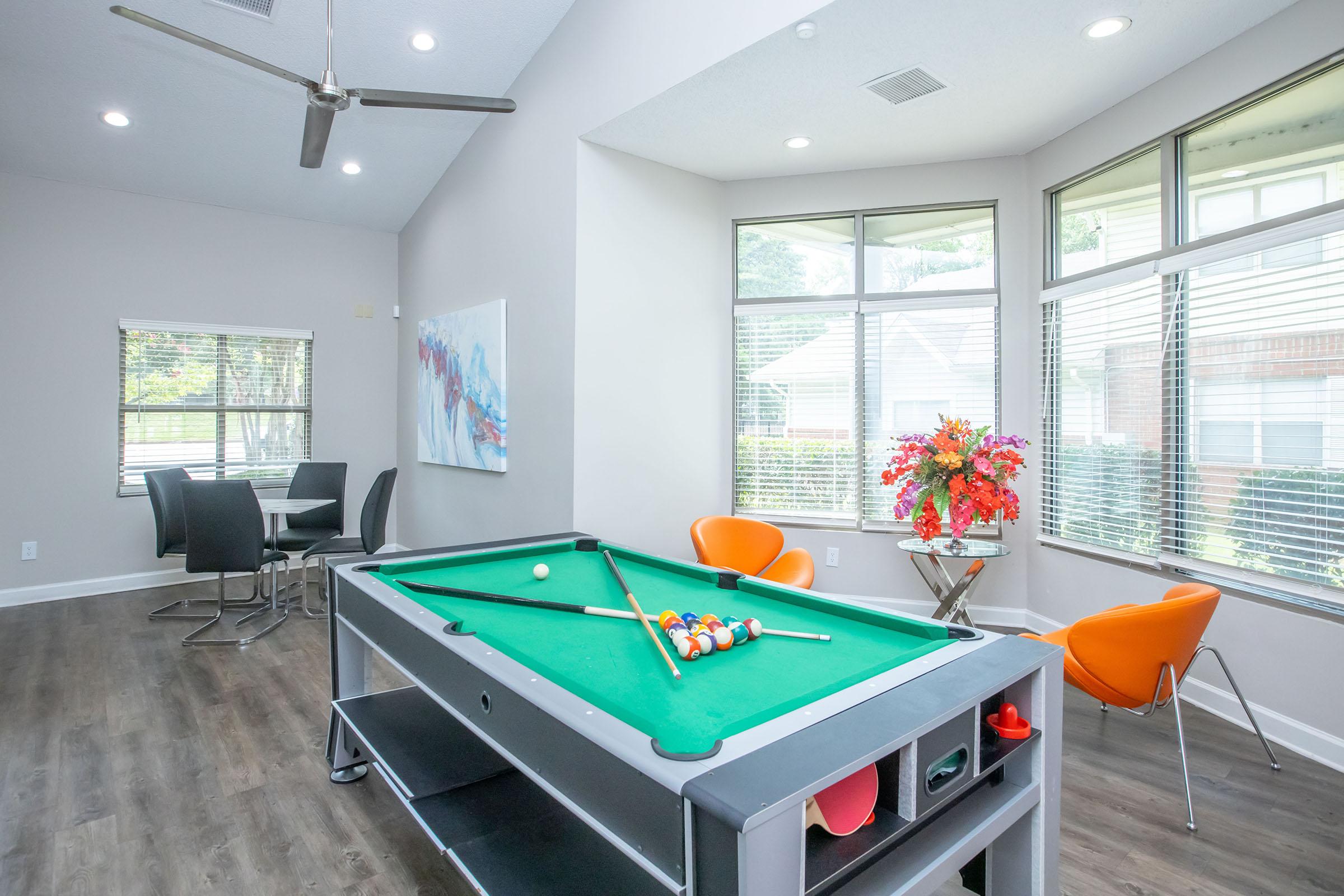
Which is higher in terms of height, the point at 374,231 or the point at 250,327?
the point at 374,231

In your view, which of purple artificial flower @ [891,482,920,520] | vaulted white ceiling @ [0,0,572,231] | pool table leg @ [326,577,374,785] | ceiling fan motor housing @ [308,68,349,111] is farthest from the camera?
vaulted white ceiling @ [0,0,572,231]

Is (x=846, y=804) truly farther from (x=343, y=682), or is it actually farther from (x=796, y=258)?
(x=796, y=258)

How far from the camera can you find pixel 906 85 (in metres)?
3.12

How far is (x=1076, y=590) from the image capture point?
12.2 ft

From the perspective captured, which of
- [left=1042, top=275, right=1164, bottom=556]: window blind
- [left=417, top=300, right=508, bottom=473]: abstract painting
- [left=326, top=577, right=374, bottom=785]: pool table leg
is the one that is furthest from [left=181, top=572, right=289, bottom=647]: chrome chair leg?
[left=1042, top=275, right=1164, bottom=556]: window blind

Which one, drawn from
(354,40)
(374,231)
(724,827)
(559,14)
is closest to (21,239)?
(374,231)

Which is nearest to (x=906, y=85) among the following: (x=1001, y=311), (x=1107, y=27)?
(x=1107, y=27)

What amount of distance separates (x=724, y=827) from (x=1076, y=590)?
138 inches

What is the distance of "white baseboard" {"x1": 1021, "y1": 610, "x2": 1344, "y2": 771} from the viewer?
2.50 m

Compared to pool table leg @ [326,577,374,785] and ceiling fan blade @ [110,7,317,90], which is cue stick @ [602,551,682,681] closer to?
pool table leg @ [326,577,374,785]

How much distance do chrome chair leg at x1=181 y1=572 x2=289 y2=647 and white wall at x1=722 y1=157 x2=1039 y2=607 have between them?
3223mm

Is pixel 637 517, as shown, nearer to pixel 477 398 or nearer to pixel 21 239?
pixel 477 398

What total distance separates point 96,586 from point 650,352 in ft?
14.3

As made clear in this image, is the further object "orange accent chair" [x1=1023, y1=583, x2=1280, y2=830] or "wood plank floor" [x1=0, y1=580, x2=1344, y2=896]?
"orange accent chair" [x1=1023, y1=583, x2=1280, y2=830]
